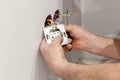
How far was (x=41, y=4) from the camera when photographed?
0.79 m

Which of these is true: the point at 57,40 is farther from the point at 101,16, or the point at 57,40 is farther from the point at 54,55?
the point at 101,16

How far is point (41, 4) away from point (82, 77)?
267 millimetres

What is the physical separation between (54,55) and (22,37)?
0.15 m

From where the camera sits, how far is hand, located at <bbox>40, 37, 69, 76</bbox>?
2.57 ft

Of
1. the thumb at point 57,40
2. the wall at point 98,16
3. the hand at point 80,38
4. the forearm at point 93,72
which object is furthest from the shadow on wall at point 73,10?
the forearm at point 93,72

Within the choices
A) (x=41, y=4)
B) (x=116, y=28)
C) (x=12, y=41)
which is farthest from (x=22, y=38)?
(x=116, y=28)

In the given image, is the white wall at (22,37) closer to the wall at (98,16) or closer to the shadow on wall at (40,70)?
the shadow on wall at (40,70)

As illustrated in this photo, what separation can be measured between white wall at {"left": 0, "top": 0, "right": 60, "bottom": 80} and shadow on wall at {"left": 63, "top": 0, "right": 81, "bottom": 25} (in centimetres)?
24

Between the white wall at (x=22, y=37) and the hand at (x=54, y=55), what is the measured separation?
0.08 feet

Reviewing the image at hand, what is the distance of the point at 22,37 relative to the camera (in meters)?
0.68

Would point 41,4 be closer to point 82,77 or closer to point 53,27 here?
point 53,27

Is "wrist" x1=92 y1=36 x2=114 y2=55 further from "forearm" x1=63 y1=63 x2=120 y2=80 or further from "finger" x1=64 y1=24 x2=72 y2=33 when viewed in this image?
"forearm" x1=63 y1=63 x2=120 y2=80

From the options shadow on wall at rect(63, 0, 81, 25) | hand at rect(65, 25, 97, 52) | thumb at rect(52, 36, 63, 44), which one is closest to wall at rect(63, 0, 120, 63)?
shadow on wall at rect(63, 0, 81, 25)

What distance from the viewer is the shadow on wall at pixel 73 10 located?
1109mm
